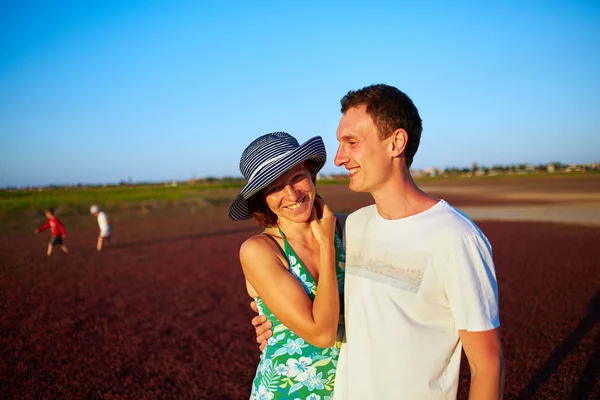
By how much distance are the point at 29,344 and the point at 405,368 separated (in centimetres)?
762

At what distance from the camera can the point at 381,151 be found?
6.68 feet

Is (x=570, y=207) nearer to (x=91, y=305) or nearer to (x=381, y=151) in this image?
(x=91, y=305)

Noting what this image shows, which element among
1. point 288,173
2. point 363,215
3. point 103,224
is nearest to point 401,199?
point 363,215

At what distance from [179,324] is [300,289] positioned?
6.71 m

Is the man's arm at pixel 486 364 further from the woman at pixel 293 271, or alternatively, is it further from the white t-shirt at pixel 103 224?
the white t-shirt at pixel 103 224

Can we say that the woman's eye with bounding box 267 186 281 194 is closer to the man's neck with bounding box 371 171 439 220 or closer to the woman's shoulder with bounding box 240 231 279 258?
the woman's shoulder with bounding box 240 231 279 258

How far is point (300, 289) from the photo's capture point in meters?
2.03

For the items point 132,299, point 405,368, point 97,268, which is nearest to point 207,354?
point 132,299

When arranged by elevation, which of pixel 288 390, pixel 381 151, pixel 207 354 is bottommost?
pixel 207 354

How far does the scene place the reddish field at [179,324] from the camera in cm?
561

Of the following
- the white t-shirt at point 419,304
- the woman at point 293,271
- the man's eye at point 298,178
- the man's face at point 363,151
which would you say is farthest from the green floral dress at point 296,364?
the man's face at point 363,151

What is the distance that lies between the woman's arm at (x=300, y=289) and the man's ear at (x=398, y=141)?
45cm

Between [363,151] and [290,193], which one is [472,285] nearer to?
[363,151]

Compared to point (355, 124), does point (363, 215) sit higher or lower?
lower
